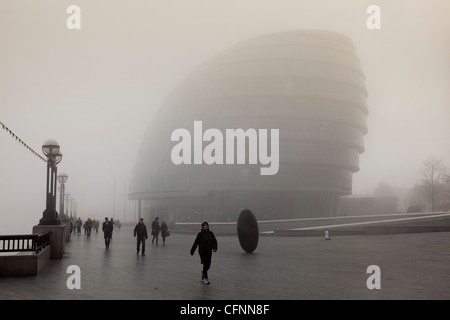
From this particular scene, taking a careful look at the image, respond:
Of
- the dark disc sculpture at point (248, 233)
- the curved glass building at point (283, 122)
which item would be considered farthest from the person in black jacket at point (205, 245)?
the curved glass building at point (283, 122)

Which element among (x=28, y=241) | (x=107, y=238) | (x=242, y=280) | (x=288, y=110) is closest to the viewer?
(x=242, y=280)

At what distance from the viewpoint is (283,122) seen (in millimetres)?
83125

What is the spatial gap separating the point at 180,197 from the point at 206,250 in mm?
76118

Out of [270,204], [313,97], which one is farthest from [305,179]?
[313,97]

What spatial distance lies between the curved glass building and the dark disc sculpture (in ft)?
185

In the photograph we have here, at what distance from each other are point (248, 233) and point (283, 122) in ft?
196

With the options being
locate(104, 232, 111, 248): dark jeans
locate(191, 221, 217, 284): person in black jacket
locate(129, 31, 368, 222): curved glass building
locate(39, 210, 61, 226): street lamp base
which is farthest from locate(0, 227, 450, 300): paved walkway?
locate(129, 31, 368, 222): curved glass building

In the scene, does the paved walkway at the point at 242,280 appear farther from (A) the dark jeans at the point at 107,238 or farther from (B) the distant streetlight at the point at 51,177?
(A) the dark jeans at the point at 107,238

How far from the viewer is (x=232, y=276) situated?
14844 millimetres

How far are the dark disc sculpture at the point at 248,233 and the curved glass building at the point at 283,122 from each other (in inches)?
2223

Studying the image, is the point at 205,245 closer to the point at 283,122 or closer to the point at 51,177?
the point at 51,177

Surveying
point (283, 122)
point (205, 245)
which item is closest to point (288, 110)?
point (283, 122)

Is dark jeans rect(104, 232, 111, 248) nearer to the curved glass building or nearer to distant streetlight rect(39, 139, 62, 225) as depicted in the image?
distant streetlight rect(39, 139, 62, 225)
